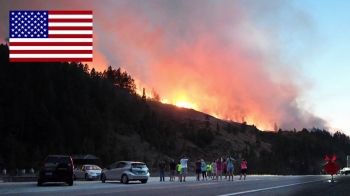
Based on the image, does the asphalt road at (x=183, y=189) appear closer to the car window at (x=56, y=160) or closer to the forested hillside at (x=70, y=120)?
the car window at (x=56, y=160)

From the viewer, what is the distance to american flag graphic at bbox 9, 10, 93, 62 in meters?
23.6

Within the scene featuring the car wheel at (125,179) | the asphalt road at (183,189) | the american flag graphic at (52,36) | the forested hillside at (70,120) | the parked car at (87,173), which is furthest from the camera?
Answer: the forested hillside at (70,120)

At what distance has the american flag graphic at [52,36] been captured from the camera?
2364 centimetres

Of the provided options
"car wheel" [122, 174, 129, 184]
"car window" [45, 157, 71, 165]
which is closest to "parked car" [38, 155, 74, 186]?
"car window" [45, 157, 71, 165]

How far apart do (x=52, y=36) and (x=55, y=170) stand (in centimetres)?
835

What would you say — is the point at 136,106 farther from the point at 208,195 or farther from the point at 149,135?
the point at 208,195

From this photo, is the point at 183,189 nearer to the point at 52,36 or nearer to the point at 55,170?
the point at 55,170

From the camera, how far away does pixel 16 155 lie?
3378 inches

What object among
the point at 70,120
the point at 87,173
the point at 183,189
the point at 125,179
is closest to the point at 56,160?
the point at 125,179

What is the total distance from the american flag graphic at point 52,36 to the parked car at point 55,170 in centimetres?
675

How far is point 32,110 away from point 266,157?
372ft

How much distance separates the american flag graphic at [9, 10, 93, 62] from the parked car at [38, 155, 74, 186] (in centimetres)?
675

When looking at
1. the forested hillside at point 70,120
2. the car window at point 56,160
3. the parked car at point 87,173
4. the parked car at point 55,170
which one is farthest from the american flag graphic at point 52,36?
the forested hillside at point 70,120

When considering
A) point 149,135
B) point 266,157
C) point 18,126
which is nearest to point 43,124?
point 18,126
